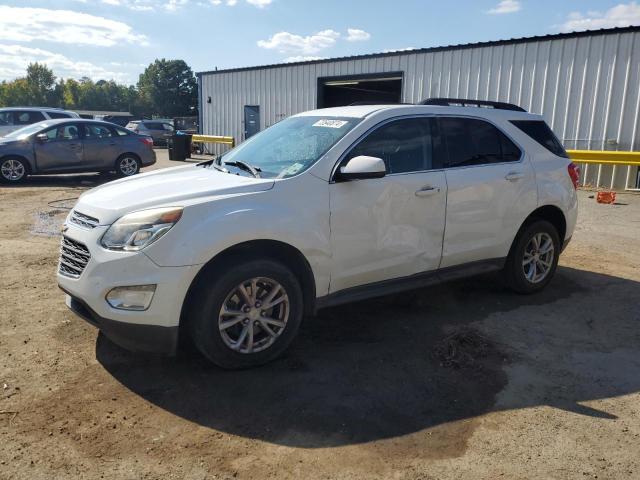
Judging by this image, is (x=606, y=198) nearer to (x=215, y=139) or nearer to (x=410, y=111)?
(x=410, y=111)

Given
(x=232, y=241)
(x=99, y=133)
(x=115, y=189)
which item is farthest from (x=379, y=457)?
(x=99, y=133)

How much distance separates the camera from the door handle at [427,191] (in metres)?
4.37

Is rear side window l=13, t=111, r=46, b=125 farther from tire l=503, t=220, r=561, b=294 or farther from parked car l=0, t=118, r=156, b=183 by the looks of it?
tire l=503, t=220, r=561, b=294

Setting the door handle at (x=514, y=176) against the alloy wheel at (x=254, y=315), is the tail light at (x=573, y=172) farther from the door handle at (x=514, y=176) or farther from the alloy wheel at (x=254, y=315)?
the alloy wheel at (x=254, y=315)

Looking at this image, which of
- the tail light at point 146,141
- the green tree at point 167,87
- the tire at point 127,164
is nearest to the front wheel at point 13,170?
the tire at point 127,164

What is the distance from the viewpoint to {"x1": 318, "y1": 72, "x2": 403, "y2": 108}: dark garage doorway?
18.7 m

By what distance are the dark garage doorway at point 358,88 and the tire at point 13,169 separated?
10581mm

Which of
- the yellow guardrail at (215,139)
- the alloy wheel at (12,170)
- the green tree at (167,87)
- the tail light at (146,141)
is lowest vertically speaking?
the alloy wheel at (12,170)

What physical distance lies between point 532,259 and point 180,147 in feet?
57.1

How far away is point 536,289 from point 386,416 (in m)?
2.95

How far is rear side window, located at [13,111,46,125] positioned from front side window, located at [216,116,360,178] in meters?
14.4

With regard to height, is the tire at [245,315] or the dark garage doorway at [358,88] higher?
the dark garage doorway at [358,88]

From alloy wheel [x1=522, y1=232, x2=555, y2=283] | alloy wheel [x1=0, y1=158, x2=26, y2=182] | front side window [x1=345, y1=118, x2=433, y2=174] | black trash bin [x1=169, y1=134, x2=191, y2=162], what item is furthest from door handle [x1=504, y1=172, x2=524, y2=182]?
black trash bin [x1=169, y1=134, x2=191, y2=162]

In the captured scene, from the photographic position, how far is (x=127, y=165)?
46.7 ft
